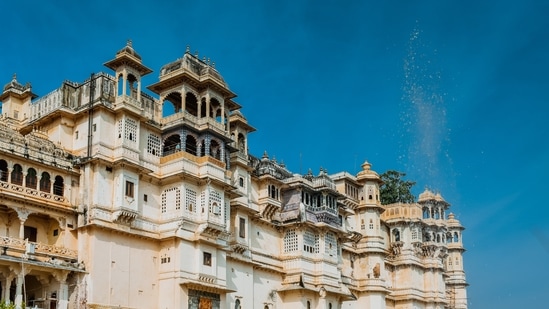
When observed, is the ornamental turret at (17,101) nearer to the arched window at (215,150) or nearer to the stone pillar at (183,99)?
the stone pillar at (183,99)

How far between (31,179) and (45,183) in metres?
0.82

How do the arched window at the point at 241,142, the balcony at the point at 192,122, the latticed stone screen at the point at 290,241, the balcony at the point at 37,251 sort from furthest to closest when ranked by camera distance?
the latticed stone screen at the point at 290,241, the arched window at the point at 241,142, the balcony at the point at 192,122, the balcony at the point at 37,251

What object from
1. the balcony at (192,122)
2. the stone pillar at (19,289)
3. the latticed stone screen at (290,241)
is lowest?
the stone pillar at (19,289)

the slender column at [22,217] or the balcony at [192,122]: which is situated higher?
the balcony at [192,122]

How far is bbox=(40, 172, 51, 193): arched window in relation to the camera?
112ft

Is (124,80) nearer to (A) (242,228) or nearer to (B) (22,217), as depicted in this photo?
(B) (22,217)

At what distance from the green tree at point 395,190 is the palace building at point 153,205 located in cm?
2317

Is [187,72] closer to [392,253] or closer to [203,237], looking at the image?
[203,237]

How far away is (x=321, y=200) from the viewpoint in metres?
50.4

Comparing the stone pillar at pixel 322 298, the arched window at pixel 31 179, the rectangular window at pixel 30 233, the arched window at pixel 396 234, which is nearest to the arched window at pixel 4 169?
the arched window at pixel 31 179

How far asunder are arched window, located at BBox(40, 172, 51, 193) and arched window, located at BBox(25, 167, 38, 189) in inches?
15.6

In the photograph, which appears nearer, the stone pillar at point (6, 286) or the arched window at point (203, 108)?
the stone pillar at point (6, 286)

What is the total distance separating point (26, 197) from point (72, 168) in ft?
11.0

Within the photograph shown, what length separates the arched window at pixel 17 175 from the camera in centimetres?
3281
